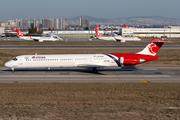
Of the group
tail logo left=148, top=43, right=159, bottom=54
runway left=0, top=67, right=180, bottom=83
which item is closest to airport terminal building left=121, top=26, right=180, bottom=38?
runway left=0, top=67, right=180, bottom=83

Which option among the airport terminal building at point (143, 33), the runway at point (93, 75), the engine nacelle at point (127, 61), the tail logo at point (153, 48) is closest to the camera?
the runway at point (93, 75)

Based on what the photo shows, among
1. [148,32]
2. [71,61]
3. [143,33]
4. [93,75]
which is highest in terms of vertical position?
[148,32]

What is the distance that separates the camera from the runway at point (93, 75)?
86.8 ft

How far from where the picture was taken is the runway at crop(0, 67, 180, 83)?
2647 cm

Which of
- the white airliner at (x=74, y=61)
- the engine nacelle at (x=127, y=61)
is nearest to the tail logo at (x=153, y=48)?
the white airliner at (x=74, y=61)

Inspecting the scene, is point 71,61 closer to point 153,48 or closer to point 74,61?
point 74,61

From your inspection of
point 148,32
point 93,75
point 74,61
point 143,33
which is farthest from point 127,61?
point 148,32

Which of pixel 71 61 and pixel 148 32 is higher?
pixel 148 32

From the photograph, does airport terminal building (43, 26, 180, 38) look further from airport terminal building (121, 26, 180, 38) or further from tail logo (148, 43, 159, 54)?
tail logo (148, 43, 159, 54)

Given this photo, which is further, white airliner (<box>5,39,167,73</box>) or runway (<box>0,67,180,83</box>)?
white airliner (<box>5,39,167,73</box>)

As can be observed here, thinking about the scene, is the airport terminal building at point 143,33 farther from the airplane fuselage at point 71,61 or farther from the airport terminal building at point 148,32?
the airplane fuselage at point 71,61

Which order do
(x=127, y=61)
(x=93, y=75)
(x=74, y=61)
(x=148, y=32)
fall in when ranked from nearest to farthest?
(x=93, y=75), (x=127, y=61), (x=74, y=61), (x=148, y=32)

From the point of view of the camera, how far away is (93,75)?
29.3 meters

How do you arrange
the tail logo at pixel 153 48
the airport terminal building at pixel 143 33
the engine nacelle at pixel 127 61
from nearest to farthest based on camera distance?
the engine nacelle at pixel 127 61, the tail logo at pixel 153 48, the airport terminal building at pixel 143 33
